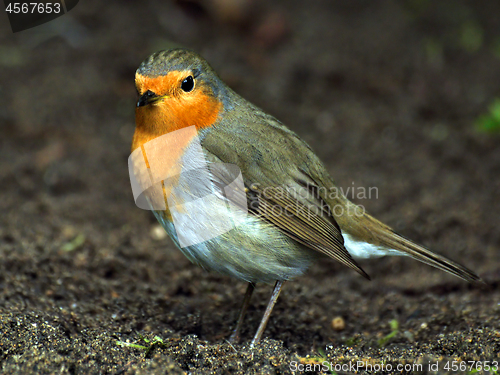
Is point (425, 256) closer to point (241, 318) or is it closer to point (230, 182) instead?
point (241, 318)

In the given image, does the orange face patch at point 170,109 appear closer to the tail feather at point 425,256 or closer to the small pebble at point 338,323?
the tail feather at point 425,256

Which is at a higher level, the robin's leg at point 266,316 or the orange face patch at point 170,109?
the orange face patch at point 170,109

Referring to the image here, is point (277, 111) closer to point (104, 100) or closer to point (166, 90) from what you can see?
point (104, 100)

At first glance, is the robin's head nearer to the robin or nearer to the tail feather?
the robin

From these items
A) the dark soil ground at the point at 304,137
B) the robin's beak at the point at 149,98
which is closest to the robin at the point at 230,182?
the robin's beak at the point at 149,98

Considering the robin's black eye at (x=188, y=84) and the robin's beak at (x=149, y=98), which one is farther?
the robin's black eye at (x=188, y=84)

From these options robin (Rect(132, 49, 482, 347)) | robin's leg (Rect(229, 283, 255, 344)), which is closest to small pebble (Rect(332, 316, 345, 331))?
robin (Rect(132, 49, 482, 347))
